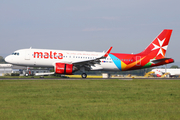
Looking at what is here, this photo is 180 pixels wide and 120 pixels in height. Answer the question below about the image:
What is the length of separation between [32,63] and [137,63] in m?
17.4

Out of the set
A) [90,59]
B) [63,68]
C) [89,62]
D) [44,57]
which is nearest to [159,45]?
[90,59]

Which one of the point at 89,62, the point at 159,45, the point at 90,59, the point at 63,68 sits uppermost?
the point at 159,45

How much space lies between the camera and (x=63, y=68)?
34.7 meters

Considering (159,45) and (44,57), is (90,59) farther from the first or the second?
(159,45)

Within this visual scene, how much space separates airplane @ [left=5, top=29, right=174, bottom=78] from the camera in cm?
3588

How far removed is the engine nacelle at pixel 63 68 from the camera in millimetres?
34625

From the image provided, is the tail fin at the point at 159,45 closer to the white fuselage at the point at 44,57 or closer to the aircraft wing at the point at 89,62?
the aircraft wing at the point at 89,62

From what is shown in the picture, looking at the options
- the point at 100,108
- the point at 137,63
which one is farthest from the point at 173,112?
the point at 137,63

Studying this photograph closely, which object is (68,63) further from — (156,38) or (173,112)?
(173,112)

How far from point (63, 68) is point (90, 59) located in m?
5.01

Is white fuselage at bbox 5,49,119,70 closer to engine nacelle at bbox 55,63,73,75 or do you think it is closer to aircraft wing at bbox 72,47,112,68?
aircraft wing at bbox 72,47,112,68

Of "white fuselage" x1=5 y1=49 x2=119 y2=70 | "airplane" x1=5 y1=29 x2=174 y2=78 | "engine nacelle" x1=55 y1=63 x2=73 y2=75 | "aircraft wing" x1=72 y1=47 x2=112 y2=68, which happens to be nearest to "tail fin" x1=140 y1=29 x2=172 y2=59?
"airplane" x1=5 y1=29 x2=174 y2=78

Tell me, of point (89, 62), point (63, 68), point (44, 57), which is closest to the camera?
point (63, 68)

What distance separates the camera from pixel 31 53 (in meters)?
36.1
